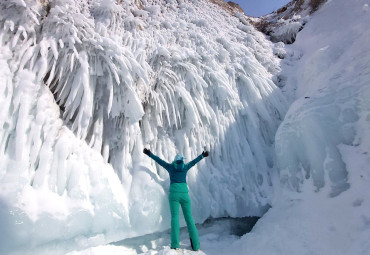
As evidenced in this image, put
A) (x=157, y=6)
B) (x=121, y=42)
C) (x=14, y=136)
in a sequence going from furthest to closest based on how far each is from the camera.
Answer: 1. (x=157, y=6)
2. (x=121, y=42)
3. (x=14, y=136)

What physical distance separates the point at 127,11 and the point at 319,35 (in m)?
5.96

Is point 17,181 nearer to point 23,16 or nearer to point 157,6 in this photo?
point 23,16

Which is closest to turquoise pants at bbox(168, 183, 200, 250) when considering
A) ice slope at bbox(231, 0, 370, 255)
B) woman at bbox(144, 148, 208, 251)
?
woman at bbox(144, 148, 208, 251)

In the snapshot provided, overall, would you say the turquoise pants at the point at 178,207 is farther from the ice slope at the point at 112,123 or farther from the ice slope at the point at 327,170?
the ice slope at the point at 327,170

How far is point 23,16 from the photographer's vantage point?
4.18 metres

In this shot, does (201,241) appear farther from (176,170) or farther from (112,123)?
(112,123)

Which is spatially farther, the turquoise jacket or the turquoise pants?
the turquoise jacket

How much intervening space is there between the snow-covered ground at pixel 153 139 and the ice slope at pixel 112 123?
0.02 meters

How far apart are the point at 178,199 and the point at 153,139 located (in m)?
1.27

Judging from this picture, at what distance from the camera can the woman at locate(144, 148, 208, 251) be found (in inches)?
156

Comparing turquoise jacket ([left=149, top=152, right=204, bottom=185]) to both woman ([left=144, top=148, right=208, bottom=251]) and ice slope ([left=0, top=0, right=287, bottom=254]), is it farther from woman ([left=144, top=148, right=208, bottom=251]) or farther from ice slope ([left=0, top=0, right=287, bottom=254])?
ice slope ([left=0, top=0, right=287, bottom=254])

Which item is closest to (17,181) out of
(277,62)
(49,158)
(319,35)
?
(49,158)

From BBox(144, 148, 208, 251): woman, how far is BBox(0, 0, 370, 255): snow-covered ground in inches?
9.4

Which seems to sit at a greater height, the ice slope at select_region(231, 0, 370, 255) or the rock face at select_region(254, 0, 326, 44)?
the rock face at select_region(254, 0, 326, 44)
